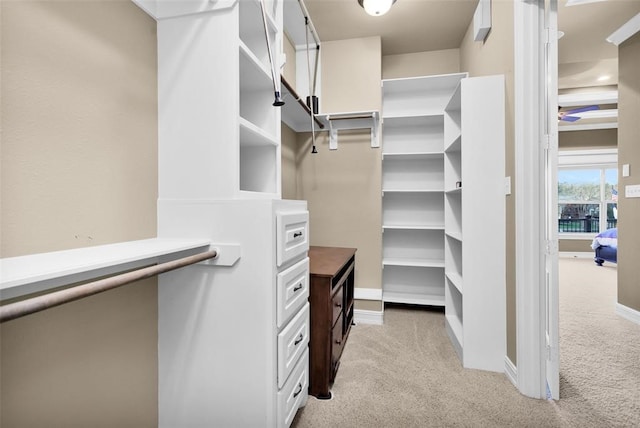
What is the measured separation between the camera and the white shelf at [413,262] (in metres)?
2.84

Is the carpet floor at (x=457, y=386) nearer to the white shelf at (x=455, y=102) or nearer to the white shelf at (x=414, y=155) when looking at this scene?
the white shelf at (x=414, y=155)

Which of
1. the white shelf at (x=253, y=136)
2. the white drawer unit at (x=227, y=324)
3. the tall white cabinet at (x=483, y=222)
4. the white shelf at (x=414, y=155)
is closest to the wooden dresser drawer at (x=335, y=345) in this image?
the white drawer unit at (x=227, y=324)

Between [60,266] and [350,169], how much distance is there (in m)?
2.50

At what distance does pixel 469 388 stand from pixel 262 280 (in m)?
1.44

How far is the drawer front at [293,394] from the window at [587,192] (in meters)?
6.84

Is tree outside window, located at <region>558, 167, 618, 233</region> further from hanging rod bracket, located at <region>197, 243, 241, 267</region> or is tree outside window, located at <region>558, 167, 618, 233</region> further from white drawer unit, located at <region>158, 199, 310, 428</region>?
hanging rod bracket, located at <region>197, 243, 241, 267</region>

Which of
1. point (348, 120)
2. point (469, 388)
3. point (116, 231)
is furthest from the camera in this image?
point (348, 120)

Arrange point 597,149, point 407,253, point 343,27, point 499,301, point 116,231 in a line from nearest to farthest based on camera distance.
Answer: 1. point 116,231
2. point 499,301
3. point 343,27
4. point 407,253
5. point 597,149

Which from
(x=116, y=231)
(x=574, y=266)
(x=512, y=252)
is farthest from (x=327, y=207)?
(x=574, y=266)

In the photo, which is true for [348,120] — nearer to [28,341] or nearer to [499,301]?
[499,301]

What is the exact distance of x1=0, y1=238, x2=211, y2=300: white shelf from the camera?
1.71 ft

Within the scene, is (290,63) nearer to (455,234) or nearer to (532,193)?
(455,234)

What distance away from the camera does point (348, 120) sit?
9.23 ft

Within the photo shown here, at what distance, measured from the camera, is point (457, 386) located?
170 cm
